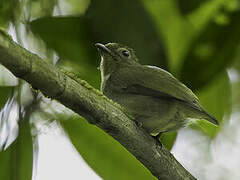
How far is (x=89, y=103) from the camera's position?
5.92ft

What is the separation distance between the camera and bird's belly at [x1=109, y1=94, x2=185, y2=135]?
3184 millimetres

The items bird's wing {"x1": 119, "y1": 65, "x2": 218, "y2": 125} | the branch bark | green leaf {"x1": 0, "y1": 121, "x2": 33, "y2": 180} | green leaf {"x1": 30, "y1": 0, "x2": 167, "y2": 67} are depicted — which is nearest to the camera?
the branch bark

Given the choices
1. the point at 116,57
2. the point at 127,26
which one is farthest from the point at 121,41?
the point at 116,57

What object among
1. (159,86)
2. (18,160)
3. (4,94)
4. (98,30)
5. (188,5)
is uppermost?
(188,5)

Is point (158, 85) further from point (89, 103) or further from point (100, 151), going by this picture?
point (89, 103)

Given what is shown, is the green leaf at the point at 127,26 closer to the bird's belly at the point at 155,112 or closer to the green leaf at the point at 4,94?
the green leaf at the point at 4,94

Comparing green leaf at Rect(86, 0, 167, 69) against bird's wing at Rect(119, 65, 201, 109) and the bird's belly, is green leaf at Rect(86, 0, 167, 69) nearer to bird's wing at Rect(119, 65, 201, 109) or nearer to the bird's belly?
bird's wing at Rect(119, 65, 201, 109)

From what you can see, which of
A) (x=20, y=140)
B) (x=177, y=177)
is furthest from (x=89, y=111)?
(x=177, y=177)

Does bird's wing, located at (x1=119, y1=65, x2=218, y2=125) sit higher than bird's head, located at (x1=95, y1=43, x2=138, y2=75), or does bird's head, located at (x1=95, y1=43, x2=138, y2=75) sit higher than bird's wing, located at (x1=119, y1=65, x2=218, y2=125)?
bird's head, located at (x1=95, y1=43, x2=138, y2=75)

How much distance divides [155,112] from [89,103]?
57.9 inches

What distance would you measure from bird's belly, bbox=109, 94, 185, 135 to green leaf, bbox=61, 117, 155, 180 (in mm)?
905

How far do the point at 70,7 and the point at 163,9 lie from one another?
1.42ft

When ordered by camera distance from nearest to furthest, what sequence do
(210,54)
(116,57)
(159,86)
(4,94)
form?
(4,94)
(210,54)
(159,86)
(116,57)

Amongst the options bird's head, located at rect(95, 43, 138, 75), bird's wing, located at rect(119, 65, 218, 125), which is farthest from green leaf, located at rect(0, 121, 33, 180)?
bird's head, located at rect(95, 43, 138, 75)
